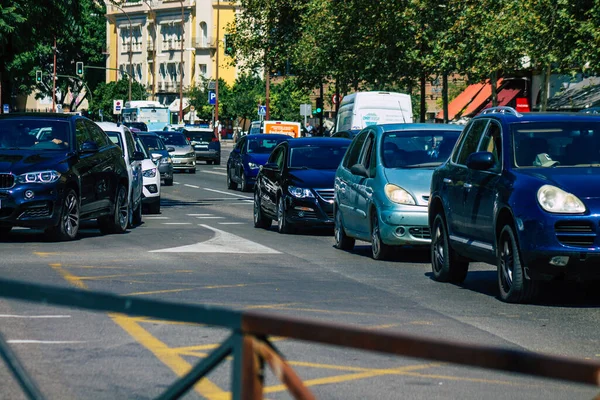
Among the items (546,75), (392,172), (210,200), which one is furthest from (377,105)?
(392,172)

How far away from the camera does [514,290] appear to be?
11008 mm

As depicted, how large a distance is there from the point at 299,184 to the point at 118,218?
9.02ft

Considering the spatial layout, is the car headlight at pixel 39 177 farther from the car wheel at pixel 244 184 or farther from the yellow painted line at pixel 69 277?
the car wheel at pixel 244 184

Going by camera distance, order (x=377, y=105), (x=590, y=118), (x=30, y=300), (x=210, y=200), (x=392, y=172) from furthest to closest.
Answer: (x=377, y=105) < (x=210, y=200) < (x=392, y=172) < (x=590, y=118) < (x=30, y=300)

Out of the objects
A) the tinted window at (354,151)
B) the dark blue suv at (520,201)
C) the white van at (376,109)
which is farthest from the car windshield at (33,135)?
the white van at (376,109)

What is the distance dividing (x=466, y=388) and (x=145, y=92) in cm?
12184

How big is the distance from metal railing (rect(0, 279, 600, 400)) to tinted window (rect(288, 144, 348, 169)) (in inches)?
686

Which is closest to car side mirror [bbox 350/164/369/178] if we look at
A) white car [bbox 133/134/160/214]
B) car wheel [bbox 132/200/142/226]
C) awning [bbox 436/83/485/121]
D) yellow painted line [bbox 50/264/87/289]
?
yellow painted line [bbox 50/264/87/289]

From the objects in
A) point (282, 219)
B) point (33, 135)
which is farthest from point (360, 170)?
point (33, 135)

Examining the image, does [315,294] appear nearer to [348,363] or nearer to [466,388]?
[348,363]

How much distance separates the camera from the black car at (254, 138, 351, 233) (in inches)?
778

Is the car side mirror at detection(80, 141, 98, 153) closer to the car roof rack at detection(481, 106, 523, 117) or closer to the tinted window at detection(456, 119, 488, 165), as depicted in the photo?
the tinted window at detection(456, 119, 488, 165)

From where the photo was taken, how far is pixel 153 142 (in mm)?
39875

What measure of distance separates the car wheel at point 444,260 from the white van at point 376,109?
26.5 meters
